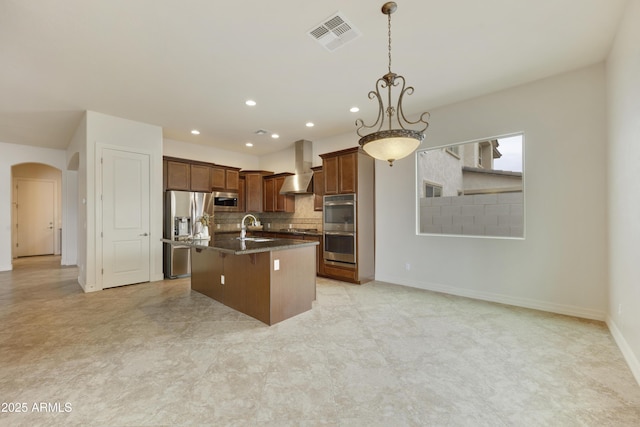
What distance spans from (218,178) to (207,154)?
0.90m

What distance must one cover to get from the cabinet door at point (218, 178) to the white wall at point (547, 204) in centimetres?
443

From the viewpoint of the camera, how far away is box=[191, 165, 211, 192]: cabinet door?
5.75 m

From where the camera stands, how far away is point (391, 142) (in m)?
2.32

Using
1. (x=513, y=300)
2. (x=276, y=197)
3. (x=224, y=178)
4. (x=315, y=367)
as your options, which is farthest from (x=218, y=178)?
(x=513, y=300)

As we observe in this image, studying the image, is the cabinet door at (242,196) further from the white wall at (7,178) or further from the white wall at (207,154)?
the white wall at (7,178)

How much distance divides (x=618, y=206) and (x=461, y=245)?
1.74 meters

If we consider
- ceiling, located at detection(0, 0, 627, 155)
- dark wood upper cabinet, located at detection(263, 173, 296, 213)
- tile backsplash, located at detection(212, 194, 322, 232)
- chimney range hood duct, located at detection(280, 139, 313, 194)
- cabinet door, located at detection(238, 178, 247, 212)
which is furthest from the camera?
cabinet door, located at detection(238, 178, 247, 212)

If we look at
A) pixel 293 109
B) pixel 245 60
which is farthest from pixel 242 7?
pixel 293 109

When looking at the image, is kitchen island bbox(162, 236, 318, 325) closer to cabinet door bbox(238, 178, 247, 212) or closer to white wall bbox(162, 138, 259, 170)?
cabinet door bbox(238, 178, 247, 212)

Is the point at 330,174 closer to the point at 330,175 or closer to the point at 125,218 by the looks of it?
the point at 330,175

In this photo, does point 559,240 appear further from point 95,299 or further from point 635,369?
point 95,299

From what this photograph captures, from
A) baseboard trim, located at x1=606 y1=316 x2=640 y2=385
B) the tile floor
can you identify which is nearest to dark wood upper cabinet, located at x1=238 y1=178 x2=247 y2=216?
the tile floor

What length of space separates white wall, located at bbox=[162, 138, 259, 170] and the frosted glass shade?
5.18 meters

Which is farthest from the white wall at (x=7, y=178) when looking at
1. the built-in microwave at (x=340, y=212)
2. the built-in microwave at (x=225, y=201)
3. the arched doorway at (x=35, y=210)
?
the built-in microwave at (x=340, y=212)
